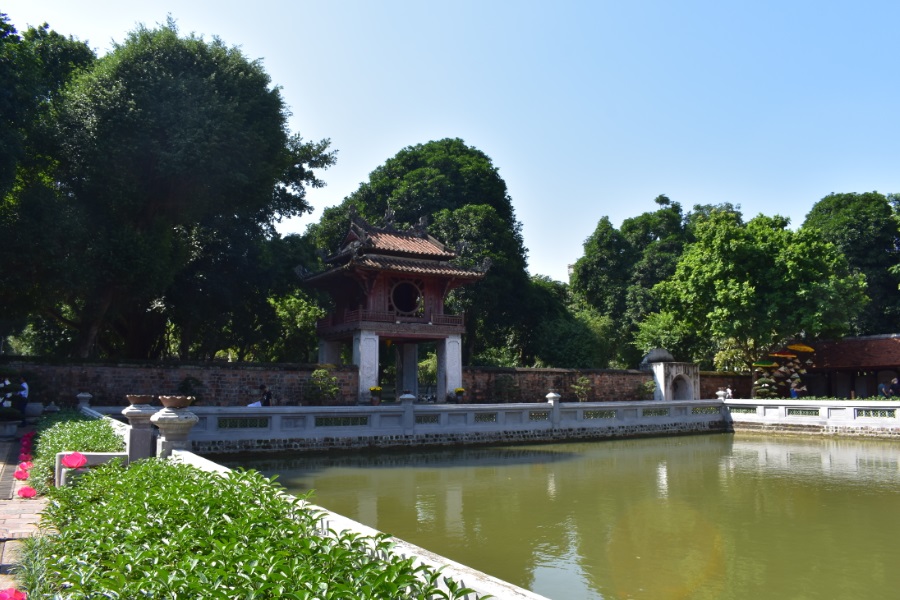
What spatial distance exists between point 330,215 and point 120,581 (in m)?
36.8

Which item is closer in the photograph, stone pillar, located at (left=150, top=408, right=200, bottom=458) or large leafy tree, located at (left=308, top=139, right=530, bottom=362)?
stone pillar, located at (left=150, top=408, right=200, bottom=458)

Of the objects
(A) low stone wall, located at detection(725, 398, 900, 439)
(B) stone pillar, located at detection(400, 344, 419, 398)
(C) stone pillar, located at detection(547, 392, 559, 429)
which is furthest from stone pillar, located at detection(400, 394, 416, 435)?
(A) low stone wall, located at detection(725, 398, 900, 439)

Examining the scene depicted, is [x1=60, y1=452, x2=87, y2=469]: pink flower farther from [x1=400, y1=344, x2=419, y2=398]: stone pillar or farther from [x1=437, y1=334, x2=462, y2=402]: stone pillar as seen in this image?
[x1=400, y1=344, x2=419, y2=398]: stone pillar

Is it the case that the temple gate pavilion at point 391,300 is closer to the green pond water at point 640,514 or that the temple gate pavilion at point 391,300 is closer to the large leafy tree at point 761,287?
the green pond water at point 640,514

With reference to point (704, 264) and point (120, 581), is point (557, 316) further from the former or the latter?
point (120, 581)

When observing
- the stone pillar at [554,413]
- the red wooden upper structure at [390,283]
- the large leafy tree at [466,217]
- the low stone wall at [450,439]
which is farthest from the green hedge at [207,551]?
the large leafy tree at [466,217]

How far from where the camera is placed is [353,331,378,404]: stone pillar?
2494cm

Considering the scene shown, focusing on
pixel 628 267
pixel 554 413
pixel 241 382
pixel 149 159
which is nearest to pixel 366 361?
pixel 241 382

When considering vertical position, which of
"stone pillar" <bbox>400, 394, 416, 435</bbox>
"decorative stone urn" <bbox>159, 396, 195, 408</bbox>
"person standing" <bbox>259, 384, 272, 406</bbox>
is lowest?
"stone pillar" <bbox>400, 394, 416, 435</bbox>

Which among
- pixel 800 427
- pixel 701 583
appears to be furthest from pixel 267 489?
pixel 800 427

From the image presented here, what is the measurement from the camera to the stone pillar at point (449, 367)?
26547 mm

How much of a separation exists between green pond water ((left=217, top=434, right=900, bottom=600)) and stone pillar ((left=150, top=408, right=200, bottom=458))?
285 cm

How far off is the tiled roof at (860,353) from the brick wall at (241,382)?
32.5ft

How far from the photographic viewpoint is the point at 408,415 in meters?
19.9
